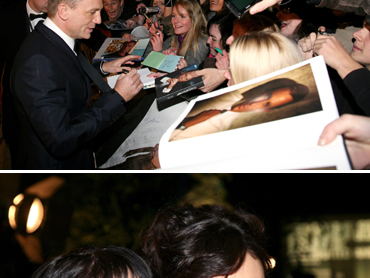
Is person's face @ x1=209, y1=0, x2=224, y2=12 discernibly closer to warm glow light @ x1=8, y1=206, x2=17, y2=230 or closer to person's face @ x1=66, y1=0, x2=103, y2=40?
person's face @ x1=66, y1=0, x2=103, y2=40

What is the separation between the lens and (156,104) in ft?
Answer: 4.78

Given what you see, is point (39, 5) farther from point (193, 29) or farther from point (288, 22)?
point (288, 22)

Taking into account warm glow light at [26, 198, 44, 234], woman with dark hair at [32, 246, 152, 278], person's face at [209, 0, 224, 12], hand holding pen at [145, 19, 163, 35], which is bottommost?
warm glow light at [26, 198, 44, 234]

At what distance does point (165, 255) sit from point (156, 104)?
832 millimetres

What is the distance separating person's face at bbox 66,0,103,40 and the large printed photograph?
73cm

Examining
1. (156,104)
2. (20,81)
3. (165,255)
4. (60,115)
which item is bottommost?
(165,255)

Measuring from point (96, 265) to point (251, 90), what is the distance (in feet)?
2.08

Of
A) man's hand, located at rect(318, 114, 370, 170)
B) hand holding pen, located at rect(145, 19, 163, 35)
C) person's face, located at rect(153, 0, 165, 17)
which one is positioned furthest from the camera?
person's face, located at rect(153, 0, 165, 17)

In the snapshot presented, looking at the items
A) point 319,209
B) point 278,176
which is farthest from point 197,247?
point 319,209

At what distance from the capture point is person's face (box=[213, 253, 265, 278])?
72 cm

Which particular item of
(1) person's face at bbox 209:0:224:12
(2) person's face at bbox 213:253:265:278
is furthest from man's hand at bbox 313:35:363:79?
(1) person's face at bbox 209:0:224:12

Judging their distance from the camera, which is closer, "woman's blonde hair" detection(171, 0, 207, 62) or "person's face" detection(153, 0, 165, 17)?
"woman's blonde hair" detection(171, 0, 207, 62)

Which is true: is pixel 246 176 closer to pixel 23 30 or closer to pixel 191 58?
pixel 191 58

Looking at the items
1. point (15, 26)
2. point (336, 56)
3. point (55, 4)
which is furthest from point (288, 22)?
point (15, 26)
